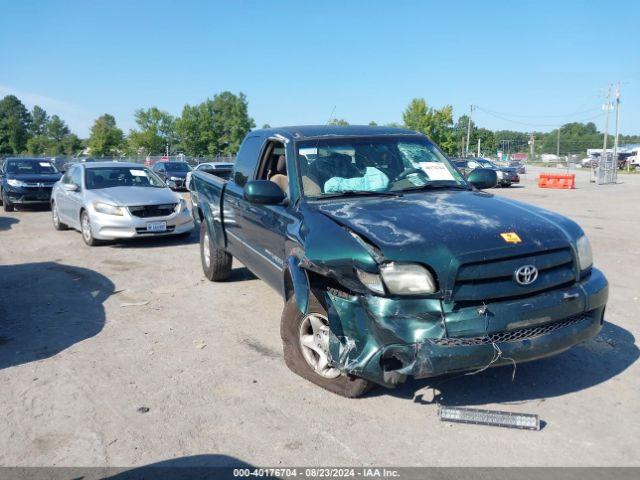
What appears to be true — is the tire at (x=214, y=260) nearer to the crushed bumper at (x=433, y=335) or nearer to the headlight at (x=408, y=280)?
the crushed bumper at (x=433, y=335)

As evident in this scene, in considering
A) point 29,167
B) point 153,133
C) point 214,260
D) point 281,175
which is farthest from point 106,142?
point 281,175

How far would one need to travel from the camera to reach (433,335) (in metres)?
3.16

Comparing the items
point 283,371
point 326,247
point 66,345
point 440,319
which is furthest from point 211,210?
point 440,319

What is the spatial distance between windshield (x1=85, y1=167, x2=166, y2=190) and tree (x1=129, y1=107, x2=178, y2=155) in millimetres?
63372

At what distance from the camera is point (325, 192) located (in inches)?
175

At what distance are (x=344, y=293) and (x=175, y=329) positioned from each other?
2.63 metres

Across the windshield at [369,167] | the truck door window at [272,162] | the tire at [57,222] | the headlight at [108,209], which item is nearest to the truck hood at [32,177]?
the tire at [57,222]

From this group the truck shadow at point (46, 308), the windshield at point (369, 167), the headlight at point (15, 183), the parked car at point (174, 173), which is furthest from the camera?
the parked car at point (174, 173)

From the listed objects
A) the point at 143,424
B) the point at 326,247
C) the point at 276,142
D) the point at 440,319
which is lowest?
the point at 143,424

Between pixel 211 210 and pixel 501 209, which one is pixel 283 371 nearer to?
pixel 501 209

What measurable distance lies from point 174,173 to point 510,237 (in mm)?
24834

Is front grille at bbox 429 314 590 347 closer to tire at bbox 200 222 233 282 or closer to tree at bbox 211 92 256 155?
tire at bbox 200 222 233 282

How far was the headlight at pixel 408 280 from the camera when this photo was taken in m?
3.24

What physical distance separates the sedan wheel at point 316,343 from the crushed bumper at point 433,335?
0.31 meters
